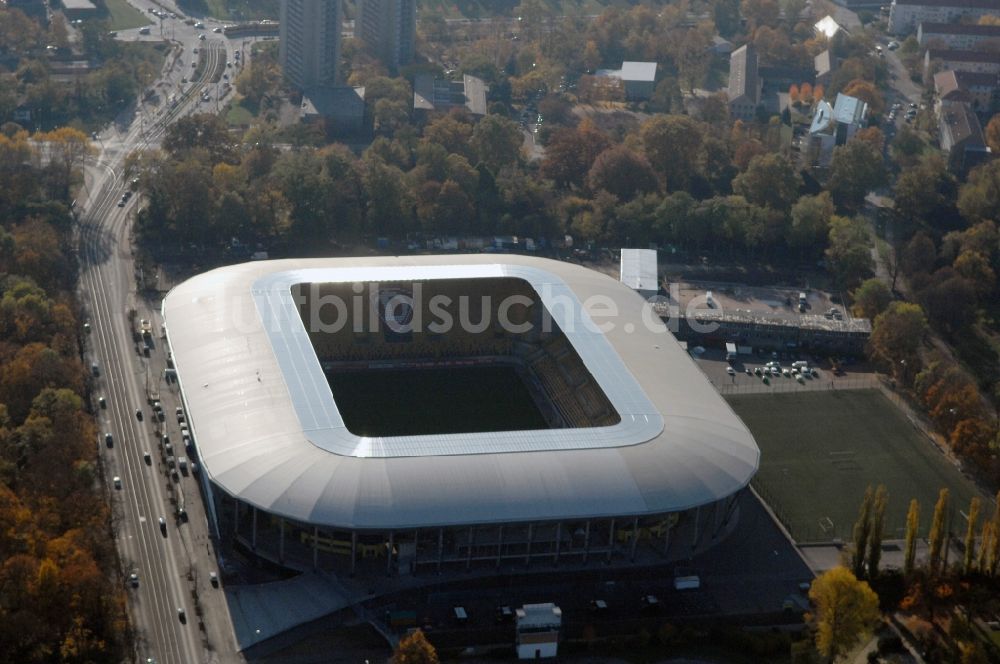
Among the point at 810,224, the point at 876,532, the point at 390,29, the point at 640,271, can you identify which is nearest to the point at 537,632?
the point at 876,532

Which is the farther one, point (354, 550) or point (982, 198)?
point (982, 198)

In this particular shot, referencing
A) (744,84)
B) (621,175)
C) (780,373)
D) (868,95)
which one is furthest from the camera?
(744,84)

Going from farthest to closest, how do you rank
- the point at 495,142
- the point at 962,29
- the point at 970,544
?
the point at 962,29
the point at 495,142
the point at 970,544

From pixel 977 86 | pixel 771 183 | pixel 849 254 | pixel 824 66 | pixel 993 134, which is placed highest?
pixel 824 66

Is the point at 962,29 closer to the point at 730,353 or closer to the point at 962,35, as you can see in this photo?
the point at 962,35

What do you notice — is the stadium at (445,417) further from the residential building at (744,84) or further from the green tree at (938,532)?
the residential building at (744,84)

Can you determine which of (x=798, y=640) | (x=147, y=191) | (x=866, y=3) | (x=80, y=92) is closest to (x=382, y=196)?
(x=147, y=191)

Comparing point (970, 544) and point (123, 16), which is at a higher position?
point (123, 16)
